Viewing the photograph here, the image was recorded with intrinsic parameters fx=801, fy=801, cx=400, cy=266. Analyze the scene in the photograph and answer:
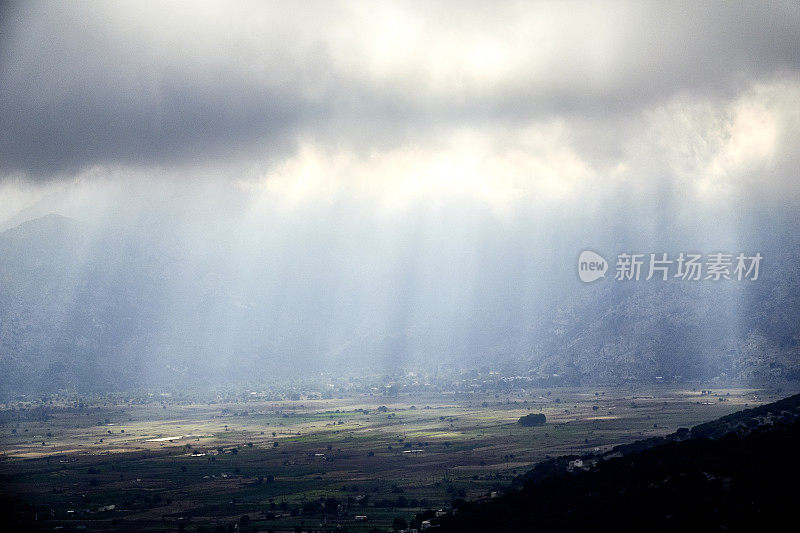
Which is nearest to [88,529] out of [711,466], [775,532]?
[711,466]

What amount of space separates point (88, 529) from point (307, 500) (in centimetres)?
4093

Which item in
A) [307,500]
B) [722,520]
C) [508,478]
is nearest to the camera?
[722,520]

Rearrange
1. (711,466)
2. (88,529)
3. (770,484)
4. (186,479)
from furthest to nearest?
(186,479), (88,529), (711,466), (770,484)

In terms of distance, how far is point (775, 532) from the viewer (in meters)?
69.0

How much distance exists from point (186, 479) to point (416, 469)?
53.5 m

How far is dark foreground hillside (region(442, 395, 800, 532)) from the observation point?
252 feet

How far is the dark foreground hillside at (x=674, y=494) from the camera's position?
252 feet

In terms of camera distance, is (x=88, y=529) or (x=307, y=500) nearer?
(x=88, y=529)

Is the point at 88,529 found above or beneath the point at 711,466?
beneath

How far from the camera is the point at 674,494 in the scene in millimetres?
84812

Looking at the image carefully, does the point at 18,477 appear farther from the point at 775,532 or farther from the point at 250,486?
the point at 775,532

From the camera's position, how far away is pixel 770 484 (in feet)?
267

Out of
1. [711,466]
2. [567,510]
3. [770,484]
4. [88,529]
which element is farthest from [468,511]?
[88,529]

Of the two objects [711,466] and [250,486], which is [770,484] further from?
[250,486]
